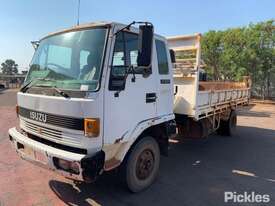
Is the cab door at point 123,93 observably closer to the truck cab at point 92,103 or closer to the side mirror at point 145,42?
the truck cab at point 92,103

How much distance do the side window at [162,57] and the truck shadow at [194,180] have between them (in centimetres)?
179

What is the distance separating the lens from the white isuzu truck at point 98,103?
2803 mm

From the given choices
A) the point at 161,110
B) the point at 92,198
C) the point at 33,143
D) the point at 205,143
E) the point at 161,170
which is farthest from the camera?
the point at 205,143

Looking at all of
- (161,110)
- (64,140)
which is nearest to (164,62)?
(161,110)

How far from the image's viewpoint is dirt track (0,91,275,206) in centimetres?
347

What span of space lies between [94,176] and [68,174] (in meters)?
0.31

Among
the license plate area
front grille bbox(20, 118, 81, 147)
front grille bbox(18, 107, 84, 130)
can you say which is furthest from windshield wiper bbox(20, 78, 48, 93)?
the license plate area

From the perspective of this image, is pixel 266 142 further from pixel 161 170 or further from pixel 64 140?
pixel 64 140

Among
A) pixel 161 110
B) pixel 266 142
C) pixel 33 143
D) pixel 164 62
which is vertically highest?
pixel 164 62

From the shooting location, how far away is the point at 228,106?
269 inches

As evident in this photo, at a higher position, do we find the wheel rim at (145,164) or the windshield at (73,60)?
the windshield at (73,60)

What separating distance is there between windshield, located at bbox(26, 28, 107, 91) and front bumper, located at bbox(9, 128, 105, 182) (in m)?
0.78

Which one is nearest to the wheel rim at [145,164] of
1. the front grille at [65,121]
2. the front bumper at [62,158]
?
the front bumper at [62,158]

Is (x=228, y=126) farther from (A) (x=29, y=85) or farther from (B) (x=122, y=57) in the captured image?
(A) (x=29, y=85)
